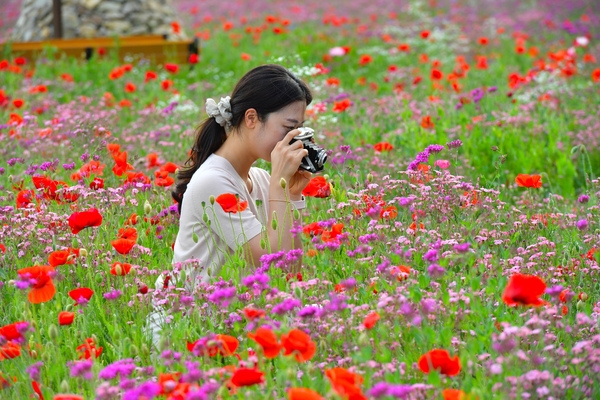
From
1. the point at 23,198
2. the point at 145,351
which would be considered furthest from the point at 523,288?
the point at 23,198

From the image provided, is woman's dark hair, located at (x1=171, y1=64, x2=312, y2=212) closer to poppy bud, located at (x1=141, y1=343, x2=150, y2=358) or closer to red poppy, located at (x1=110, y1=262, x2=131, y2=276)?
red poppy, located at (x1=110, y1=262, x2=131, y2=276)

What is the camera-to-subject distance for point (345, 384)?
1858 millimetres

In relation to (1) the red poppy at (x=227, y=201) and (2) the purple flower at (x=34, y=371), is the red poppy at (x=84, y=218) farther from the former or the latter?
(2) the purple flower at (x=34, y=371)

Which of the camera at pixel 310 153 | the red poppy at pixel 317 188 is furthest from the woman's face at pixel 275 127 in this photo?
the red poppy at pixel 317 188

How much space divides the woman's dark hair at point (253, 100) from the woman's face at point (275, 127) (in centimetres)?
2

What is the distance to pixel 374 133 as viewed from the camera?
6.17 m

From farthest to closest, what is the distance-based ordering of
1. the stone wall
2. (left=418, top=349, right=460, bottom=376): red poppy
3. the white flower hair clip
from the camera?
the stone wall < the white flower hair clip < (left=418, top=349, right=460, bottom=376): red poppy

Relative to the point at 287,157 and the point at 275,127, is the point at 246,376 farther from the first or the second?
the point at 275,127

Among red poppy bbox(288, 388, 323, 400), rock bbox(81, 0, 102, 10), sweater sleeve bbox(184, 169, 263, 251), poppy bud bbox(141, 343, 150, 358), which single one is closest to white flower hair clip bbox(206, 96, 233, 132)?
sweater sleeve bbox(184, 169, 263, 251)

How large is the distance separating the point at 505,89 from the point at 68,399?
6.91 meters

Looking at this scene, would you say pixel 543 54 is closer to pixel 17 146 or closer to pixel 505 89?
pixel 505 89

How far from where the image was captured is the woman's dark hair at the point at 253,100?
11.4ft

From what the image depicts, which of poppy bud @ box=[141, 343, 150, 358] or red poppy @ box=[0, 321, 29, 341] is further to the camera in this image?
poppy bud @ box=[141, 343, 150, 358]

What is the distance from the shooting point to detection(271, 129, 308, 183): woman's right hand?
10.6 feet
